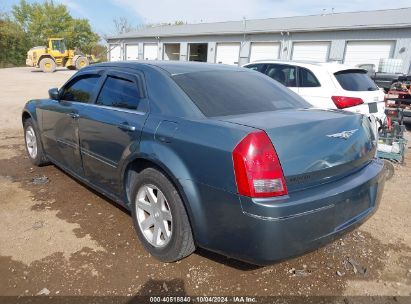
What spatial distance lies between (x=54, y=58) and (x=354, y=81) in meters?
29.1

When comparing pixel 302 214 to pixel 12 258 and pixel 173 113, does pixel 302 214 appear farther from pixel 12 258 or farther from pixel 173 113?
pixel 12 258

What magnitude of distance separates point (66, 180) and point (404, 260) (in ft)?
13.2

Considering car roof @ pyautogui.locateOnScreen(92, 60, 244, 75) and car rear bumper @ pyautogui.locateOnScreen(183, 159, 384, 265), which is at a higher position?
car roof @ pyautogui.locateOnScreen(92, 60, 244, 75)

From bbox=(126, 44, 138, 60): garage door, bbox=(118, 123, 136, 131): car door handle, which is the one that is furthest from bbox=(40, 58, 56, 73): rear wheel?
bbox=(118, 123, 136, 131): car door handle

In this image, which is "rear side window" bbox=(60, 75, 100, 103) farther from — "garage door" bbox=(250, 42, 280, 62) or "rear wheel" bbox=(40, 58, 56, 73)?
"rear wheel" bbox=(40, 58, 56, 73)

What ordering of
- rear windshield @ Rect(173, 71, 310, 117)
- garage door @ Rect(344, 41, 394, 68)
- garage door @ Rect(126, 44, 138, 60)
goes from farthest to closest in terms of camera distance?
garage door @ Rect(126, 44, 138, 60) → garage door @ Rect(344, 41, 394, 68) → rear windshield @ Rect(173, 71, 310, 117)

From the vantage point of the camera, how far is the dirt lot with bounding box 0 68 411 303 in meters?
2.62

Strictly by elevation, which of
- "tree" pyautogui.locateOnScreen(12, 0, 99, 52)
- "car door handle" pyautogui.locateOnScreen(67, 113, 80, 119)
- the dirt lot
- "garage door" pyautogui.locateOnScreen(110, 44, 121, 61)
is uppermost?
"tree" pyautogui.locateOnScreen(12, 0, 99, 52)

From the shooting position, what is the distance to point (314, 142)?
237 centimetres

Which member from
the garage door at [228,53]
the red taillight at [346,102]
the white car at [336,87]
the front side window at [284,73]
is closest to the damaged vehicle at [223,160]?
the red taillight at [346,102]

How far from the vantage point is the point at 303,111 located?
9.62ft

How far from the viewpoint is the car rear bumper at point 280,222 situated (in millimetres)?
2156

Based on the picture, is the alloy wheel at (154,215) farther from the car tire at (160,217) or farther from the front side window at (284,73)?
the front side window at (284,73)

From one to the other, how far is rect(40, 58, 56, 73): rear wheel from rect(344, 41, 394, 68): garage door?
23018 millimetres
